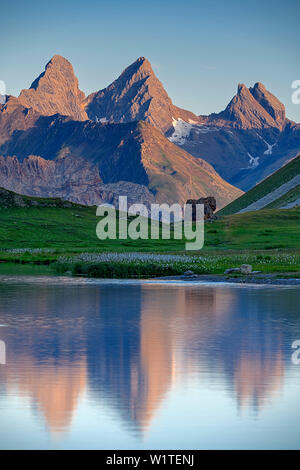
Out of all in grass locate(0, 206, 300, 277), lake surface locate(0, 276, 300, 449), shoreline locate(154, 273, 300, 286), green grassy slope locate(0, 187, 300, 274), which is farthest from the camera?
green grassy slope locate(0, 187, 300, 274)

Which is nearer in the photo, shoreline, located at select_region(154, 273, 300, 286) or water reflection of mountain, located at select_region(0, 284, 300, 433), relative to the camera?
water reflection of mountain, located at select_region(0, 284, 300, 433)

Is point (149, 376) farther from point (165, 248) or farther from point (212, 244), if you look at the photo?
point (212, 244)

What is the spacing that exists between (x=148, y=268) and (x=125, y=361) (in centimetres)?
5526

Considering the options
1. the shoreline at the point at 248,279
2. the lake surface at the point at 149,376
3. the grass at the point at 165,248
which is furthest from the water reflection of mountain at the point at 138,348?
the grass at the point at 165,248

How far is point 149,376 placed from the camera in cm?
2836

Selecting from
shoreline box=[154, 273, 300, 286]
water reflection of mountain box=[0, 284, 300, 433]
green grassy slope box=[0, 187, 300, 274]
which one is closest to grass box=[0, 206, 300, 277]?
green grassy slope box=[0, 187, 300, 274]

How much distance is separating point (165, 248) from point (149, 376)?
106852 millimetres

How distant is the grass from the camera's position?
287ft

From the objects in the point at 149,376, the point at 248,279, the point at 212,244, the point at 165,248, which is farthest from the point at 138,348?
the point at 212,244

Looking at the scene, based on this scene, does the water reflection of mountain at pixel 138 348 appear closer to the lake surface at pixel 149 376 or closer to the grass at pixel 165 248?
the lake surface at pixel 149 376

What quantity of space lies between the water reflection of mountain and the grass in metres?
26.2

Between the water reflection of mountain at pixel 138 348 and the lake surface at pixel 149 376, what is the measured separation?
0.21 ft

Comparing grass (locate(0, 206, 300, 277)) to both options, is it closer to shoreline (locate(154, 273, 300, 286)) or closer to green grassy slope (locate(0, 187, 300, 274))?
green grassy slope (locate(0, 187, 300, 274))
